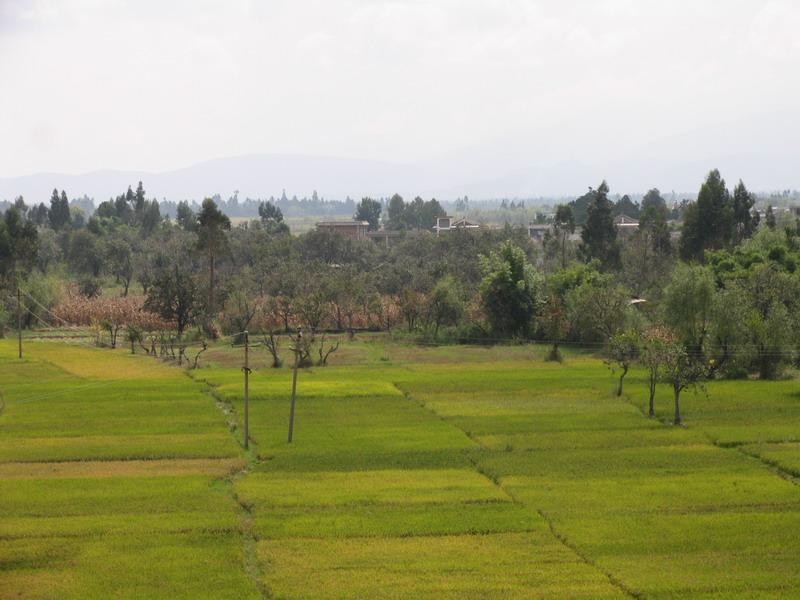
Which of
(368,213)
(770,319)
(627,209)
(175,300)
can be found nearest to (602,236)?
(770,319)

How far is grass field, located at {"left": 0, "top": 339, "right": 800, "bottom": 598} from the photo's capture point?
926 inches

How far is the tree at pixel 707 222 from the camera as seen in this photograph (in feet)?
282

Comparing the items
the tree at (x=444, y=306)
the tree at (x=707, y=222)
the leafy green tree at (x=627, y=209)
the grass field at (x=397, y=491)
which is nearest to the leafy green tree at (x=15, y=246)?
the tree at (x=444, y=306)

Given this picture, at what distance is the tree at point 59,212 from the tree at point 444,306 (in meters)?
77.1

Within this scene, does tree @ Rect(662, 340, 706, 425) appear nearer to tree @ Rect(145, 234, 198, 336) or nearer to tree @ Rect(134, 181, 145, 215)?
tree @ Rect(145, 234, 198, 336)

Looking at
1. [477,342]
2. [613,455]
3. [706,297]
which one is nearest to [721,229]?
[477,342]

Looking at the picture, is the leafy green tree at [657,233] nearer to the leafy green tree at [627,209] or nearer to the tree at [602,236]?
the tree at [602,236]

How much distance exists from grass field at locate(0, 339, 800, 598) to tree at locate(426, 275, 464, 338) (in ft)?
71.7

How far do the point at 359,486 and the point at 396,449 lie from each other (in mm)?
5495

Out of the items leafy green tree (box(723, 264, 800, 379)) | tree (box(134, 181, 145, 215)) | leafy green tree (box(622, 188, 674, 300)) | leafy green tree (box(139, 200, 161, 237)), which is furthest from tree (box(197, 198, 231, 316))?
tree (box(134, 181, 145, 215))

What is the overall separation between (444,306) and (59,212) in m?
80.5

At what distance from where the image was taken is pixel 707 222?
86.1 metres

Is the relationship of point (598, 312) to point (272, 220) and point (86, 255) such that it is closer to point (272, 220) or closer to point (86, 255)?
point (86, 255)

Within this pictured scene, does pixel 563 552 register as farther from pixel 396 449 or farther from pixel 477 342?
pixel 477 342
